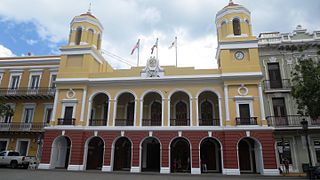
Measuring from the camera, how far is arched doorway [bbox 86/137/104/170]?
Result: 69.1 ft

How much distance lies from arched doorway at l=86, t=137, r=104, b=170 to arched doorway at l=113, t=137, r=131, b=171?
1454mm

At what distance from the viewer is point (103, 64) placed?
25750mm

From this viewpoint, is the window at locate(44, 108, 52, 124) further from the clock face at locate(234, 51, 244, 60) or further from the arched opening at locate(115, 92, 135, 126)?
the clock face at locate(234, 51, 244, 60)

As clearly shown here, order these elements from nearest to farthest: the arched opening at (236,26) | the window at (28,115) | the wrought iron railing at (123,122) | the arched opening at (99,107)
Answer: the wrought iron railing at (123,122) < the arched opening at (236,26) < the arched opening at (99,107) < the window at (28,115)

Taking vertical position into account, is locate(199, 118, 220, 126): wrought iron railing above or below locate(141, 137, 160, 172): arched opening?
above

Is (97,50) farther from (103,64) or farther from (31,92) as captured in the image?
(31,92)

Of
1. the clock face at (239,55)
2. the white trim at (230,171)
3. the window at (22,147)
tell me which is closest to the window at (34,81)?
the window at (22,147)

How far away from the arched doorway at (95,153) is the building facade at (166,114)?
85 millimetres

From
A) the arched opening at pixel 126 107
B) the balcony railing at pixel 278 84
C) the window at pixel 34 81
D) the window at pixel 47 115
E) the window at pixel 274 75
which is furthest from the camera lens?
the window at pixel 34 81

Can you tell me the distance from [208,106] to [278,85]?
242 inches

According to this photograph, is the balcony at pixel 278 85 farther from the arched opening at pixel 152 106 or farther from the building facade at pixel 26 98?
the building facade at pixel 26 98

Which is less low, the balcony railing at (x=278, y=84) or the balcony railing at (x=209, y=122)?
the balcony railing at (x=278, y=84)

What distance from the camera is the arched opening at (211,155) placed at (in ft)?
66.8

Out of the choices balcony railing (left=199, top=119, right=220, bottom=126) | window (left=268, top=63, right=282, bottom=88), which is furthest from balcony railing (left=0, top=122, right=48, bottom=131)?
window (left=268, top=63, right=282, bottom=88)
